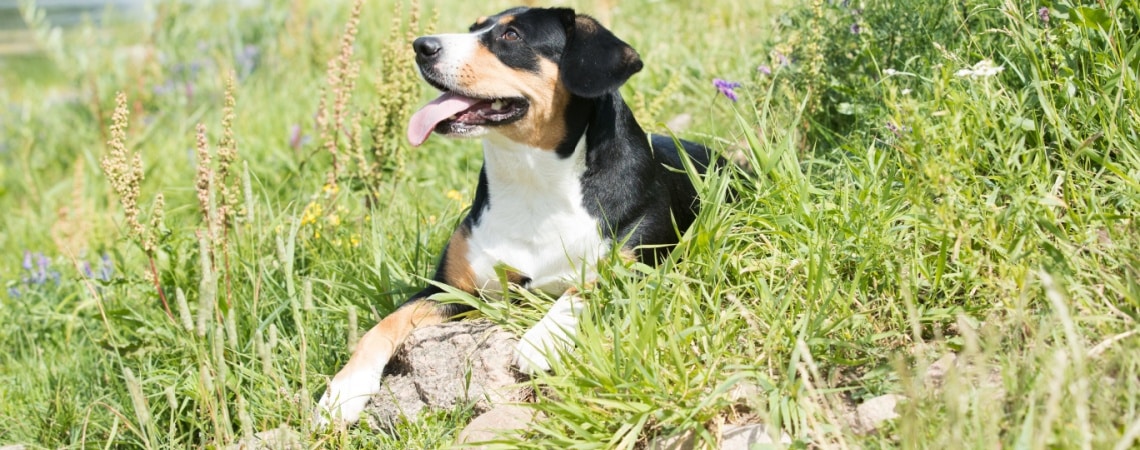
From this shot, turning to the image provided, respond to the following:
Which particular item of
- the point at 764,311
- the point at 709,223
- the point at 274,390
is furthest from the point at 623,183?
the point at 274,390

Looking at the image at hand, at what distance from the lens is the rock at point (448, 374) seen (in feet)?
10.3

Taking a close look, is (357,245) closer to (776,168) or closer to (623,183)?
(623,183)

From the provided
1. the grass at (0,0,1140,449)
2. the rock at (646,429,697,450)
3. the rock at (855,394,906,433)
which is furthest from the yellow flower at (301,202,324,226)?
the rock at (855,394,906,433)

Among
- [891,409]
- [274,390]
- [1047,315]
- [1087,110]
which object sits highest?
[1087,110]

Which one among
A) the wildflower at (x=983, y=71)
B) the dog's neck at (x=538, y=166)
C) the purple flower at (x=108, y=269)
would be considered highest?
the wildflower at (x=983, y=71)

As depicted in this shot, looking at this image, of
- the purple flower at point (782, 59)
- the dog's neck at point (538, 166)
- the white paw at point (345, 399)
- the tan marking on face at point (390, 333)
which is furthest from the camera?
the purple flower at point (782, 59)

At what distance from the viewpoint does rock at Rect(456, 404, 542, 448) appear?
2.93 meters

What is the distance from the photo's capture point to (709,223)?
3234 mm

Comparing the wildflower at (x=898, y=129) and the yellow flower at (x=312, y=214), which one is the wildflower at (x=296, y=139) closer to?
the yellow flower at (x=312, y=214)

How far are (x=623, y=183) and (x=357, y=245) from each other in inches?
48.6

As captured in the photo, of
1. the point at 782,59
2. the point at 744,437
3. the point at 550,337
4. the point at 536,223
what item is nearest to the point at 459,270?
the point at 536,223

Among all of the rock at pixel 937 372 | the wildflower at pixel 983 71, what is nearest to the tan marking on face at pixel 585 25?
the wildflower at pixel 983 71

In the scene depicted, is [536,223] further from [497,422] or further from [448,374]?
[497,422]

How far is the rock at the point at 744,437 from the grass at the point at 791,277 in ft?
0.17
